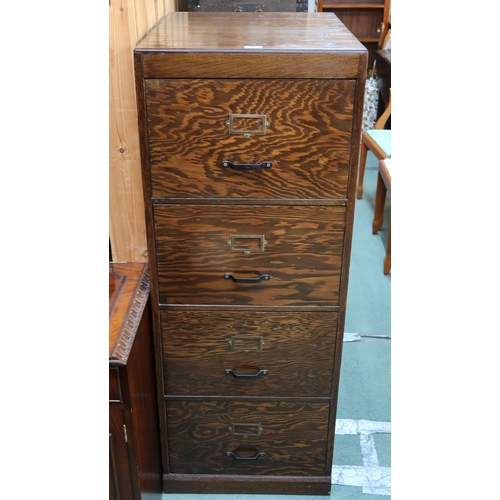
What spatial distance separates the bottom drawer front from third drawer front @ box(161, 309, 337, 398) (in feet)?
0.16

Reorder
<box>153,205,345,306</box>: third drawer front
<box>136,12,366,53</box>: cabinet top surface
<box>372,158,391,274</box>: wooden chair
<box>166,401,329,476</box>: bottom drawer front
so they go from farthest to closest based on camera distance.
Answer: <box>372,158,391,274</box>: wooden chair
<box>166,401,329,476</box>: bottom drawer front
<box>153,205,345,306</box>: third drawer front
<box>136,12,366,53</box>: cabinet top surface

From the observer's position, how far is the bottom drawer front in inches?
56.8

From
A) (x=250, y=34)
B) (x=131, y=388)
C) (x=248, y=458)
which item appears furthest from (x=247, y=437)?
(x=250, y=34)

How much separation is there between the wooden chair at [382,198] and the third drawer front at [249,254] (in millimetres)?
1415

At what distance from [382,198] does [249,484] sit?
70.9 inches

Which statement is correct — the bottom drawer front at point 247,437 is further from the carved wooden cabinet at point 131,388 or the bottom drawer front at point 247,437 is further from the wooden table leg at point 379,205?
the wooden table leg at point 379,205

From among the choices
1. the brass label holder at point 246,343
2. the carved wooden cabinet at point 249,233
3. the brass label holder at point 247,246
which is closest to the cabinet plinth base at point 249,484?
the carved wooden cabinet at point 249,233

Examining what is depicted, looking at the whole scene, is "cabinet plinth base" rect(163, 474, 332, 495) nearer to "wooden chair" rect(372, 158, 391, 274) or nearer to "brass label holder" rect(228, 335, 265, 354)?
"brass label holder" rect(228, 335, 265, 354)

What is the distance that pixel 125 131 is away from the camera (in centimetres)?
130

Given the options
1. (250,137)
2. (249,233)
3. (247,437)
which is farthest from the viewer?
(247,437)

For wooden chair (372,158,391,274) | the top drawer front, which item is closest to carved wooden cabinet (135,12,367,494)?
the top drawer front

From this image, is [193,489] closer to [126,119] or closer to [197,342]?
[197,342]

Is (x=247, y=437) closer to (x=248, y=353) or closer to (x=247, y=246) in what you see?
(x=248, y=353)

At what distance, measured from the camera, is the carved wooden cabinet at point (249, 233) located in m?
1.07
